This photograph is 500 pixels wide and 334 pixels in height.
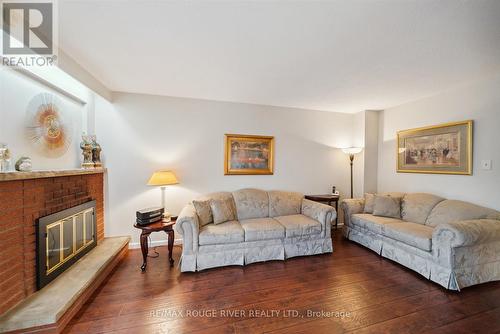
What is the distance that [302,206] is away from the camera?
3.25 m

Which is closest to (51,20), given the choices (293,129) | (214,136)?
(214,136)

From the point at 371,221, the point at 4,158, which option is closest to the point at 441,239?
the point at 371,221

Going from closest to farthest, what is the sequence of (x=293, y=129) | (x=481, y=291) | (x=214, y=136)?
(x=481, y=291) → (x=214, y=136) → (x=293, y=129)

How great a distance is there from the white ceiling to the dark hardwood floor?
2.42 m

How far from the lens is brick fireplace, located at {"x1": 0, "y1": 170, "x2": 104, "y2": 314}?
1395 millimetres

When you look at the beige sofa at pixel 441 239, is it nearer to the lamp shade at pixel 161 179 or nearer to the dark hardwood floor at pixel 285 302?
the dark hardwood floor at pixel 285 302

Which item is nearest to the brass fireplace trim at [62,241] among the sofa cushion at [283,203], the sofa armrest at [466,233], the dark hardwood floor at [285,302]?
the dark hardwood floor at [285,302]

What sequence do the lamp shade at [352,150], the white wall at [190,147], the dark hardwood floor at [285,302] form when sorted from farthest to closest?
1. the lamp shade at [352,150]
2. the white wall at [190,147]
3. the dark hardwood floor at [285,302]

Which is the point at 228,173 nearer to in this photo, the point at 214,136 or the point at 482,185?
the point at 214,136

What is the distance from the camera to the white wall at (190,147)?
2.86 m

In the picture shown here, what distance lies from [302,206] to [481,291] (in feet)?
6.83

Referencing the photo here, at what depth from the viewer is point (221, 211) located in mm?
2729

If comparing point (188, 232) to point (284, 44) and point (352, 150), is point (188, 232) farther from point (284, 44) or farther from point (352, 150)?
point (352, 150)

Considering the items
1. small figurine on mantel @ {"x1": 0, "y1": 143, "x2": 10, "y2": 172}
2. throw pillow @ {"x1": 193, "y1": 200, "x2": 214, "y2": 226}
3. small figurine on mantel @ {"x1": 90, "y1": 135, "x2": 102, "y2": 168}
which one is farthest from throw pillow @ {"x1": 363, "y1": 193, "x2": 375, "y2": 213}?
small figurine on mantel @ {"x1": 0, "y1": 143, "x2": 10, "y2": 172}
